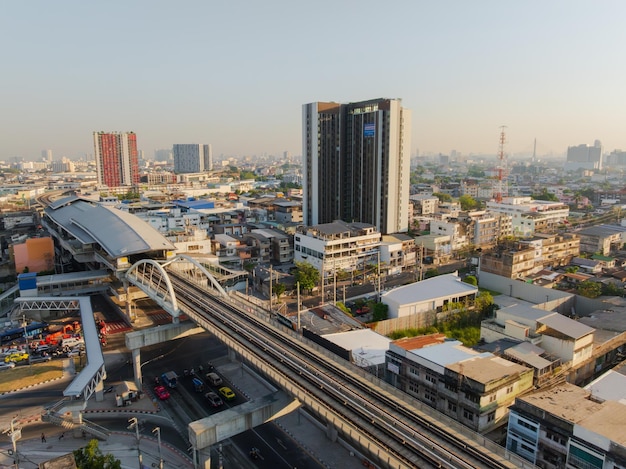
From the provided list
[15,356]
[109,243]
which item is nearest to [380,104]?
[109,243]

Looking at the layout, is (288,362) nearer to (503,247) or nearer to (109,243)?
(109,243)

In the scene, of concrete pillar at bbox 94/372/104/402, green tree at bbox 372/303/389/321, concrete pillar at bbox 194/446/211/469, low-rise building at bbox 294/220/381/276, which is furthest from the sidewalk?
low-rise building at bbox 294/220/381/276

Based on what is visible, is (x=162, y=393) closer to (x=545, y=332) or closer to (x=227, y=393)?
(x=227, y=393)

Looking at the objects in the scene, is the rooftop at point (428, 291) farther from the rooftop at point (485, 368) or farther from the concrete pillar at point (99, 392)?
the concrete pillar at point (99, 392)

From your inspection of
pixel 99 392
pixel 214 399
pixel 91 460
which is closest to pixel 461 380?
pixel 214 399

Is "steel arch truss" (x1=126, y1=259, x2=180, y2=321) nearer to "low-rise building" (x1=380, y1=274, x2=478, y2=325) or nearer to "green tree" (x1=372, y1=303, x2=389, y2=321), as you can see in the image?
"green tree" (x1=372, y1=303, x2=389, y2=321)
